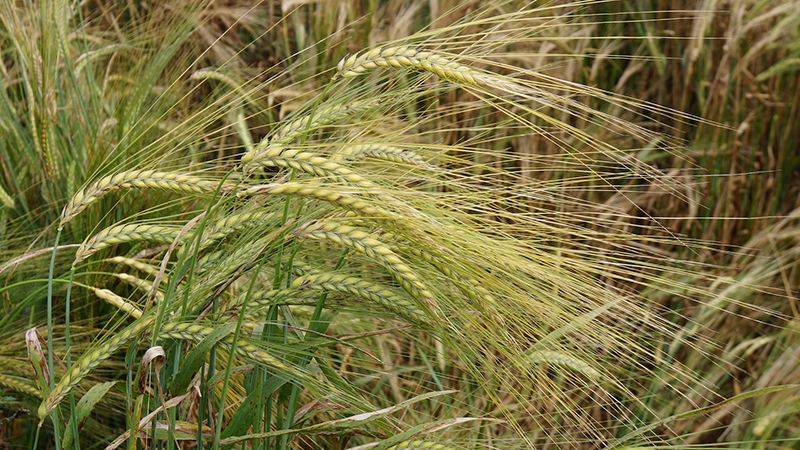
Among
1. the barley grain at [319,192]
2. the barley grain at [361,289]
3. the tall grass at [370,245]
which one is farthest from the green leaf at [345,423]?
the barley grain at [319,192]

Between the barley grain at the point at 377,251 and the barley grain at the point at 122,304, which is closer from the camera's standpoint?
the barley grain at the point at 377,251

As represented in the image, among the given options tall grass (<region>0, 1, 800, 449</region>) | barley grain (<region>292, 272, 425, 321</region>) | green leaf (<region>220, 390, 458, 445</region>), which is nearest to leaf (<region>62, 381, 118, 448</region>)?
tall grass (<region>0, 1, 800, 449</region>)

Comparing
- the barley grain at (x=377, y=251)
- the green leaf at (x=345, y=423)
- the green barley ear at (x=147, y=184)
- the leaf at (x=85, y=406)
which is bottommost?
the green leaf at (x=345, y=423)

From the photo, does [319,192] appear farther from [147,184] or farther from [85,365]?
[85,365]

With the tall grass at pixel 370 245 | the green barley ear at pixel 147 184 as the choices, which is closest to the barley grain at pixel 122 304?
the tall grass at pixel 370 245

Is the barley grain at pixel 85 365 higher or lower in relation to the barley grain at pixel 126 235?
lower

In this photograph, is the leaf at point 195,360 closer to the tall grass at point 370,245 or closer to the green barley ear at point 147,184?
the tall grass at point 370,245

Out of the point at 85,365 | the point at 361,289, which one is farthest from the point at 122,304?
the point at 361,289

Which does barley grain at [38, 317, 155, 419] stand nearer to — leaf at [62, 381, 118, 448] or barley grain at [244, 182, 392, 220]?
leaf at [62, 381, 118, 448]

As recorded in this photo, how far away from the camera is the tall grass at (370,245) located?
2.30 ft

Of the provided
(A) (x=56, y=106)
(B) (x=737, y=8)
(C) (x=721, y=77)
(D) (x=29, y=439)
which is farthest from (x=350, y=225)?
(B) (x=737, y=8)

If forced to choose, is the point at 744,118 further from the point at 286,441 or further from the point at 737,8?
the point at 286,441

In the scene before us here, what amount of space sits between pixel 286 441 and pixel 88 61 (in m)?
1.12

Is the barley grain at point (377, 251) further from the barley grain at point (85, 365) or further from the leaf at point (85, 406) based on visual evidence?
the leaf at point (85, 406)
